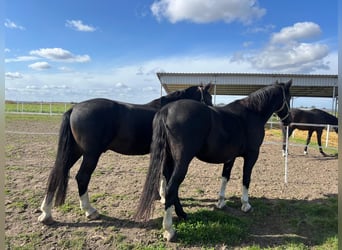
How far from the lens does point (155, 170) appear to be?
9.32 ft

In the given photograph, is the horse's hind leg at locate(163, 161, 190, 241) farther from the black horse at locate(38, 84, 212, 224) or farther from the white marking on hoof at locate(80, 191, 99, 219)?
the white marking on hoof at locate(80, 191, 99, 219)

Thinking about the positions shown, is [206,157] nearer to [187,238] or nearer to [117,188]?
[187,238]

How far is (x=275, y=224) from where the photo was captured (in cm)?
319

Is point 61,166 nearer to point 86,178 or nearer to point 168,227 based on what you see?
point 86,178

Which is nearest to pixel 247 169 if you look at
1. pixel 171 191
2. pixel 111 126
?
pixel 171 191

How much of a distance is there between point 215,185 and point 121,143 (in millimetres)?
2212

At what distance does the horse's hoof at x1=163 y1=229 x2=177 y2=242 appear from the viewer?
107 inches

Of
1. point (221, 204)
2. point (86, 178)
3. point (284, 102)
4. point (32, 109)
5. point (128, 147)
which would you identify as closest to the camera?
point (86, 178)

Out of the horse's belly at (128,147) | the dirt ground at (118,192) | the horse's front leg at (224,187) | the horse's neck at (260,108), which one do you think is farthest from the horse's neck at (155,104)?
the dirt ground at (118,192)

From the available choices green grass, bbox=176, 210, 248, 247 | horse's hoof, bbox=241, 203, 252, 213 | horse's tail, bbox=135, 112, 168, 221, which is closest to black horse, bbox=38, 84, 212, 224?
horse's tail, bbox=135, 112, 168, 221

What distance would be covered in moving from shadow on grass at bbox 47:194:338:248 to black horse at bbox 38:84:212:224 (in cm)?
39

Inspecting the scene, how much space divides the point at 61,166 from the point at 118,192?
51.9 inches

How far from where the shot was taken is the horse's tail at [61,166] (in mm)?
3086

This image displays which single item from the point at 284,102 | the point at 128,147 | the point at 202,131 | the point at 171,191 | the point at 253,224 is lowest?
the point at 253,224
